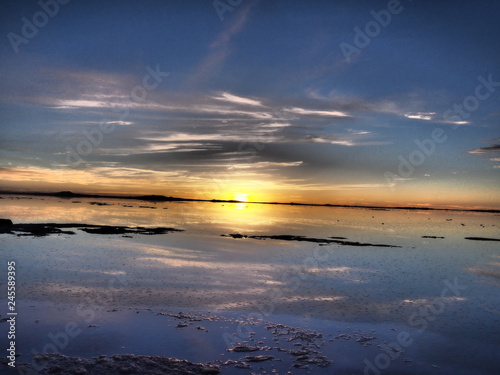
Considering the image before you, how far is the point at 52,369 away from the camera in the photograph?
10.5 metres

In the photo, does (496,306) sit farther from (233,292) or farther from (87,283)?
(87,283)

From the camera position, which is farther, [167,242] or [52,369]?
[167,242]

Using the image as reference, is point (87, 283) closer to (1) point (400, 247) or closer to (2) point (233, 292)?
(2) point (233, 292)

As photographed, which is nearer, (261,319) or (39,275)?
(261,319)

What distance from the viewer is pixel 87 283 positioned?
2089 centimetres

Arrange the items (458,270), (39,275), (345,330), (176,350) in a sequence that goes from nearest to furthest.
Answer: (176,350) < (345,330) < (39,275) < (458,270)

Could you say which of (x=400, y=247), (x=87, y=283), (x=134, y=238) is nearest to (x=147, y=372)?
(x=87, y=283)

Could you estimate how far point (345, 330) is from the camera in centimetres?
1512

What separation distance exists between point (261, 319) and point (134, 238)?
3086 centimetres

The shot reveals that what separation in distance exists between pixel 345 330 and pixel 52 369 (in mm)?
10663

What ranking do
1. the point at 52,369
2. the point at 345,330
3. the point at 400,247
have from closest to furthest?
the point at 52,369, the point at 345,330, the point at 400,247

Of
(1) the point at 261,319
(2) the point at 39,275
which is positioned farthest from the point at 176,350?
(2) the point at 39,275

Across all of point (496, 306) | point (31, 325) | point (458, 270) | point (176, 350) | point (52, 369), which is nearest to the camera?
point (52, 369)

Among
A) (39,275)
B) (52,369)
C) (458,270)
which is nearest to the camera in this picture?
(52,369)
